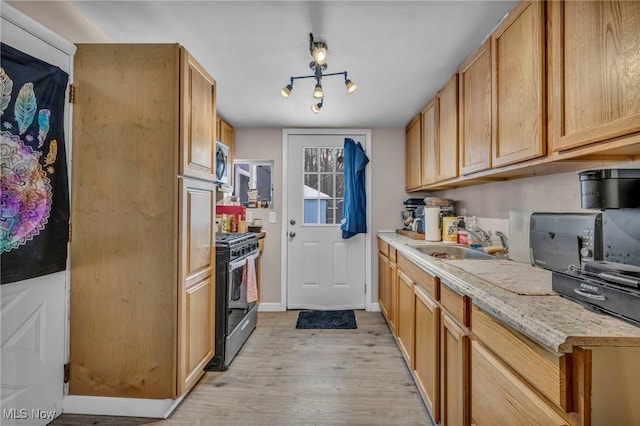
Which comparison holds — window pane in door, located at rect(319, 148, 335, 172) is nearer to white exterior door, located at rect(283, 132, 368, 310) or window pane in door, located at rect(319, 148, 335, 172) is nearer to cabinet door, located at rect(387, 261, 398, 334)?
white exterior door, located at rect(283, 132, 368, 310)

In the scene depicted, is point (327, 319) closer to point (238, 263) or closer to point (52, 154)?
point (238, 263)

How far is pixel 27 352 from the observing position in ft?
4.97

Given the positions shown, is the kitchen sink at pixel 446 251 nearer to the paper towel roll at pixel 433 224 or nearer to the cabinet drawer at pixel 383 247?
the paper towel roll at pixel 433 224

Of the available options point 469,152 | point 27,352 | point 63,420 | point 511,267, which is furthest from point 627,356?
point 63,420

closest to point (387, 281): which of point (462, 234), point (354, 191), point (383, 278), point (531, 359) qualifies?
point (383, 278)

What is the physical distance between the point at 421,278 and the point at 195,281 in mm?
1431

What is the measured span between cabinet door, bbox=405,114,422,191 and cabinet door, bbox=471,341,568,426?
7.06 ft

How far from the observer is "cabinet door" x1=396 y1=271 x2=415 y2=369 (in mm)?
2115

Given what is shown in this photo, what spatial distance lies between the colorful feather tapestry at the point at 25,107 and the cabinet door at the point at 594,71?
2297 mm

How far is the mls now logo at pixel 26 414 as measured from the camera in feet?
4.69

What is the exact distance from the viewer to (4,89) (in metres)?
1.30

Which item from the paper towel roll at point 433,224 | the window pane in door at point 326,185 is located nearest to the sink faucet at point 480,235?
the paper towel roll at point 433,224

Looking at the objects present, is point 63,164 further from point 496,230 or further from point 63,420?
point 496,230

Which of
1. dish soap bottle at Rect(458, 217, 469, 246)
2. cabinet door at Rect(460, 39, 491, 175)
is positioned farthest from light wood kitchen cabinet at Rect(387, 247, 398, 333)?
cabinet door at Rect(460, 39, 491, 175)
